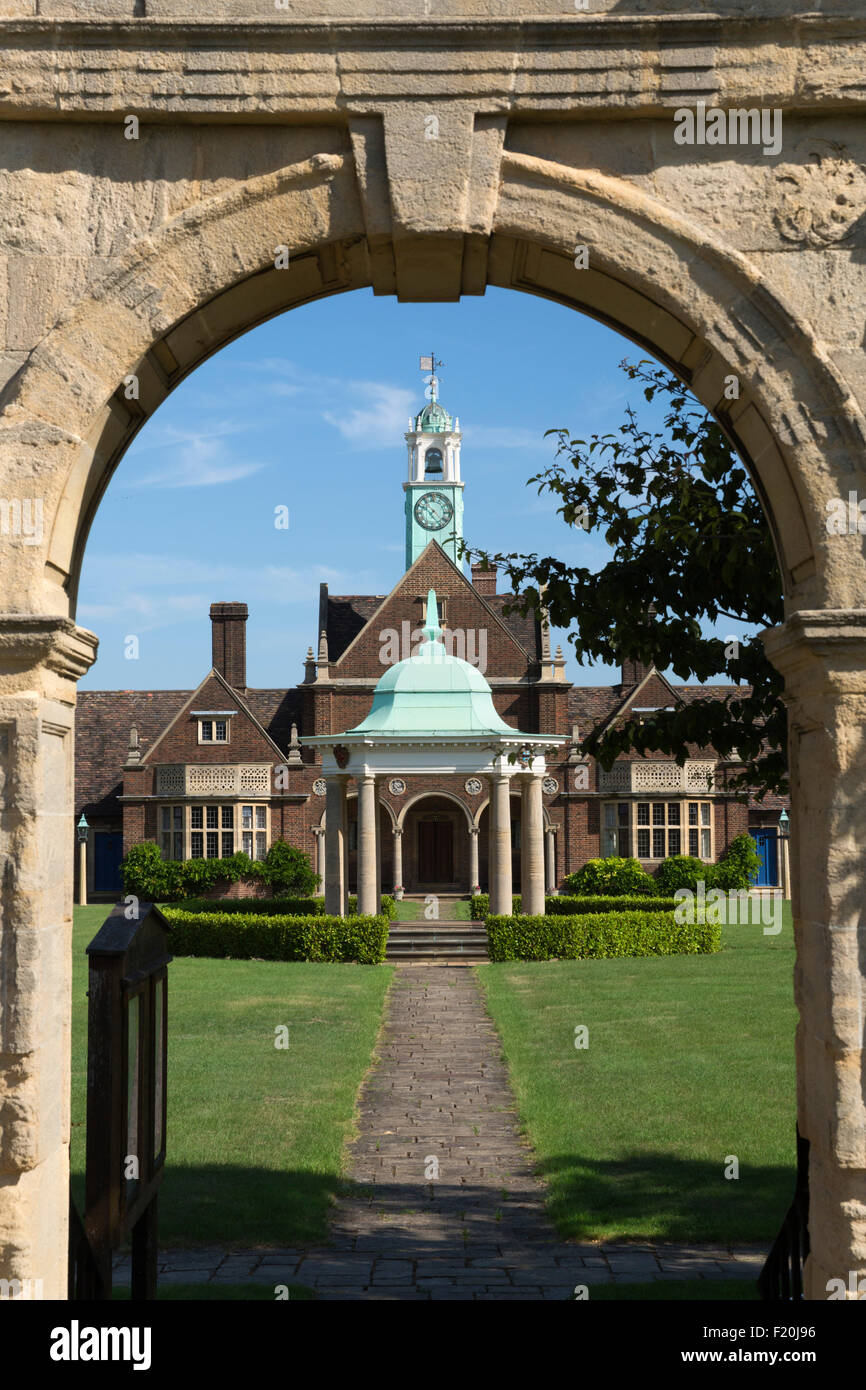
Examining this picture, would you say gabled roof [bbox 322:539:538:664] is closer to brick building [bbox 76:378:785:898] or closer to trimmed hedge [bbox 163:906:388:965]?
brick building [bbox 76:378:785:898]

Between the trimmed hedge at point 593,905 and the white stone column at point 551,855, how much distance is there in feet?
35.8

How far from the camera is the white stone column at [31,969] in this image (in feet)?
14.0

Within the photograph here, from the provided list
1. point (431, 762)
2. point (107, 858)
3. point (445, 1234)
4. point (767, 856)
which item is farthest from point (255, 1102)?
point (767, 856)

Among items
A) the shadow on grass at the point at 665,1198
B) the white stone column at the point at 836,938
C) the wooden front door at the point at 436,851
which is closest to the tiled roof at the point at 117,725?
the wooden front door at the point at 436,851

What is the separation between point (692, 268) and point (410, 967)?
1921cm

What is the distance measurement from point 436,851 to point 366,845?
20.3 m

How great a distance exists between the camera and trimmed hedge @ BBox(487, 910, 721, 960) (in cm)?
2311

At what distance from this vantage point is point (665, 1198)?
7.86m

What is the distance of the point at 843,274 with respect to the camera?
4508 mm

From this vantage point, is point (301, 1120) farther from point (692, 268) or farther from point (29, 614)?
point (692, 268)

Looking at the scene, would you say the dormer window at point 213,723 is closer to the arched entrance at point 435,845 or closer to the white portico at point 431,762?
the arched entrance at point 435,845

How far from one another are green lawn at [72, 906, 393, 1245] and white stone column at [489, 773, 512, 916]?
4.78 metres

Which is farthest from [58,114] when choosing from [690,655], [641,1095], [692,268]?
[641,1095]

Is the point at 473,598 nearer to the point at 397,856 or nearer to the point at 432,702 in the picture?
the point at 397,856
